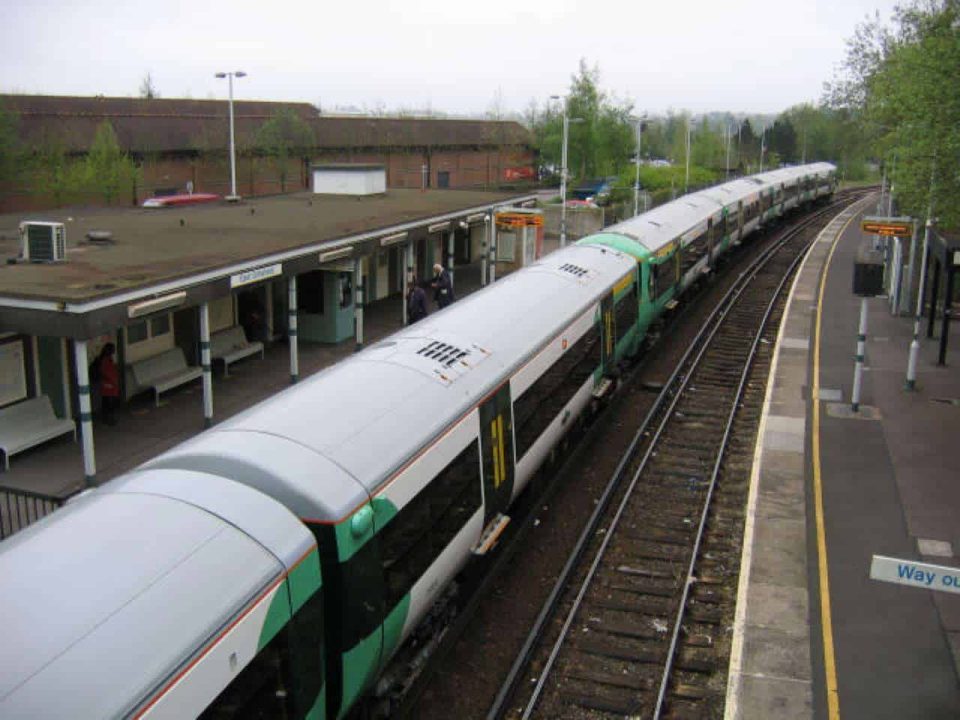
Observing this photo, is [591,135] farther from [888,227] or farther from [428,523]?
[428,523]

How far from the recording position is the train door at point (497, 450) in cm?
970

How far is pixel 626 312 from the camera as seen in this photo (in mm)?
17469

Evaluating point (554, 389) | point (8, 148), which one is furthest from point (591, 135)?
point (554, 389)

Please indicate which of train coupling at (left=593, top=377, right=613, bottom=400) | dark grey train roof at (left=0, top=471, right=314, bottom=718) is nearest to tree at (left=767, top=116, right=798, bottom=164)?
train coupling at (left=593, top=377, right=613, bottom=400)

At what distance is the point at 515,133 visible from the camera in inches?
2613

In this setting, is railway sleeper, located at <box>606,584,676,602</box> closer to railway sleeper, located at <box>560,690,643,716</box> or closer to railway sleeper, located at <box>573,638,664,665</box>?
railway sleeper, located at <box>573,638,664,665</box>

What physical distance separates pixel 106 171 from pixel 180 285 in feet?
63.9

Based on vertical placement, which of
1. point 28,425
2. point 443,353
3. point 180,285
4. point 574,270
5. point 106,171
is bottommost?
point 28,425

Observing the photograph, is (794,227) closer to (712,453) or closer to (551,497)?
(712,453)

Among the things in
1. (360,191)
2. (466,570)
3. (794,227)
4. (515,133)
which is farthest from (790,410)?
(515,133)

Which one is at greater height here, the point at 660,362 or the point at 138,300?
the point at 138,300

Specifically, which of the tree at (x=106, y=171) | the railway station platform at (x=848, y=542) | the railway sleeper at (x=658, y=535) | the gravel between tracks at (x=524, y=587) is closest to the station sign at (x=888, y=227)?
the railway station platform at (x=848, y=542)

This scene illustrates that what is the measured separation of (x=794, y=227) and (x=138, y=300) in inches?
1578

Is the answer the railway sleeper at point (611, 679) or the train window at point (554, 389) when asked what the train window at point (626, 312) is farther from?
the railway sleeper at point (611, 679)
